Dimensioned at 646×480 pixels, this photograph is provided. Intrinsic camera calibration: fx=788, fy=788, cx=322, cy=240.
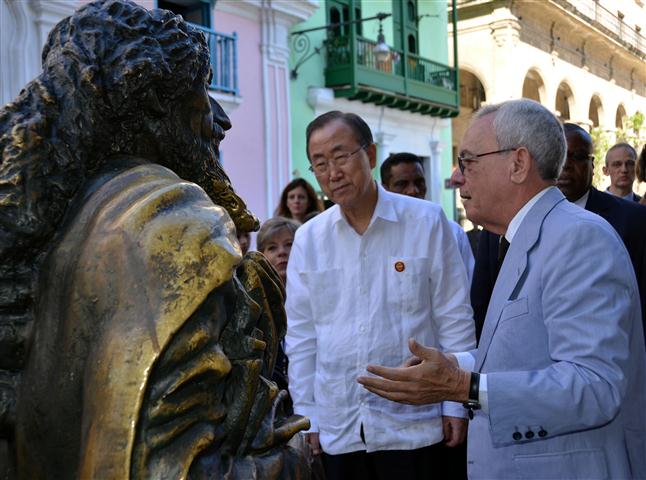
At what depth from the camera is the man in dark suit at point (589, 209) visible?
3.78 meters

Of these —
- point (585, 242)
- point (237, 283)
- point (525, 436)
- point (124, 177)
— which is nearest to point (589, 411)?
point (525, 436)

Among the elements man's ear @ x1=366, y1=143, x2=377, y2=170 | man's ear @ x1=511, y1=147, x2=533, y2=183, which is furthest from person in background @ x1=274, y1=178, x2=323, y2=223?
man's ear @ x1=511, y1=147, x2=533, y2=183

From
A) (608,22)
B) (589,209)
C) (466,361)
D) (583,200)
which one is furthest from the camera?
(608,22)

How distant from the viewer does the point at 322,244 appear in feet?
11.1

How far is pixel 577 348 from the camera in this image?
2047 millimetres

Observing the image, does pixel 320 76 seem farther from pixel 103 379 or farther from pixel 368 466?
pixel 103 379

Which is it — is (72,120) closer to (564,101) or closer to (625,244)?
(625,244)

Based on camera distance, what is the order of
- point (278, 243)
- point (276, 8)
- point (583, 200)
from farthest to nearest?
point (276, 8) → point (278, 243) → point (583, 200)

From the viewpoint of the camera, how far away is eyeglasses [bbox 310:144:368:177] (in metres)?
3.36

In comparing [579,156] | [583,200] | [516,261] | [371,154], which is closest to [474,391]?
[516,261]

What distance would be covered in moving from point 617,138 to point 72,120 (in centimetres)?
3161

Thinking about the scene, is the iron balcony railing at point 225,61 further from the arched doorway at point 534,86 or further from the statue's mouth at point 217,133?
the arched doorway at point 534,86

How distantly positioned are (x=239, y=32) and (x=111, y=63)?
495 inches

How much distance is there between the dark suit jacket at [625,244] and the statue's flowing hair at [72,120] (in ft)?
8.81
